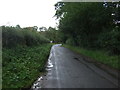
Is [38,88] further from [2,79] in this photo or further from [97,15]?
[97,15]

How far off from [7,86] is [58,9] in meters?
17.4

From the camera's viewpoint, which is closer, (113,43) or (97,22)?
(113,43)

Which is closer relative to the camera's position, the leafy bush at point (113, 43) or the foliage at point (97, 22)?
the leafy bush at point (113, 43)

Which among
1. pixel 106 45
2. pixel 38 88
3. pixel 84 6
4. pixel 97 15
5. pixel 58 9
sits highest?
pixel 58 9

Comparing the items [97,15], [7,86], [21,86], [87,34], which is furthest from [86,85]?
[87,34]

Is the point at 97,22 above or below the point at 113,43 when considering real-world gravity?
above

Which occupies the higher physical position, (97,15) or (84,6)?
(84,6)

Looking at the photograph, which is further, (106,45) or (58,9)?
(58,9)

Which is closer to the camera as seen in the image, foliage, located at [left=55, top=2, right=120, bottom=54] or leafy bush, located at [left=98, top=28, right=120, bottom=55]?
leafy bush, located at [left=98, top=28, right=120, bottom=55]

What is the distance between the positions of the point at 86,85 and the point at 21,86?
8.84ft

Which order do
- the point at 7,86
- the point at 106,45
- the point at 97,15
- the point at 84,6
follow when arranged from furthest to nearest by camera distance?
the point at 84,6, the point at 97,15, the point at 106,45, the point at 7,86

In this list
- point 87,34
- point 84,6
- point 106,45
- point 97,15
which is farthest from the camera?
point 87,34

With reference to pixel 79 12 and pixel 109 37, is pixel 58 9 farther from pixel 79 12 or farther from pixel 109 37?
pixel 109 37

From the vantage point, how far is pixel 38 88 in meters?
4.59
